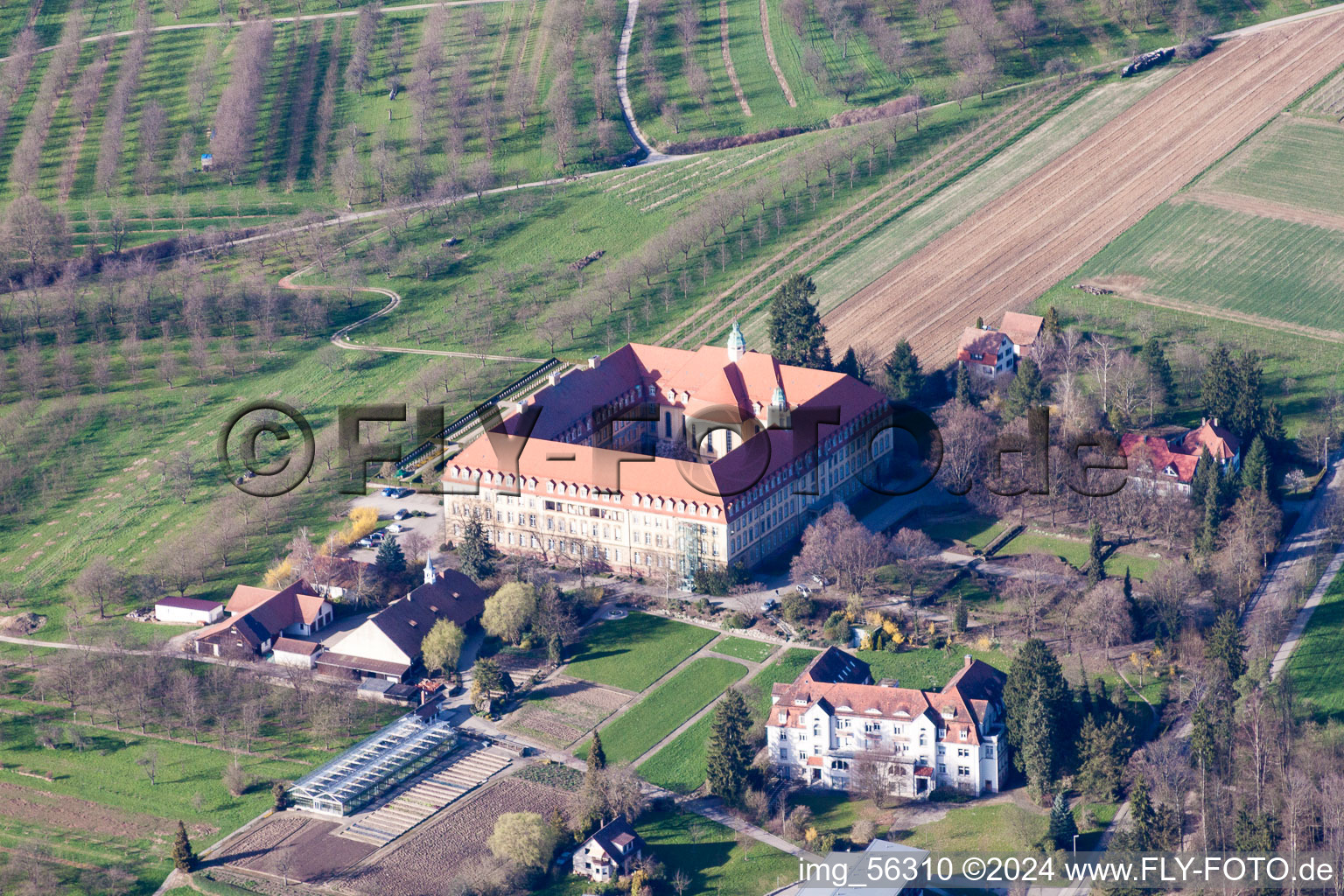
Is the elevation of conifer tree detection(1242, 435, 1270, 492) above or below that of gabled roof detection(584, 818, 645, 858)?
above

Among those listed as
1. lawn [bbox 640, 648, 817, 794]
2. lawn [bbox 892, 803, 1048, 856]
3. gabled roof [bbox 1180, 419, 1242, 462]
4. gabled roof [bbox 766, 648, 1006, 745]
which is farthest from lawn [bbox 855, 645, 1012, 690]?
gabled roof [bbox 1180, 419, 1242, 462]

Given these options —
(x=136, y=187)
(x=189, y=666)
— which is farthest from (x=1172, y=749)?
(x=136, y=187)

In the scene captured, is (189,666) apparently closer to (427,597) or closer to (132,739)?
(132,739)

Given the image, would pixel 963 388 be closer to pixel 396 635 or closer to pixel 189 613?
pixel 396 635

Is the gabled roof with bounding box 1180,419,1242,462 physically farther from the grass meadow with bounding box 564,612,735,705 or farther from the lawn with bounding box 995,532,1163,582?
the grass meadow with bounding box 564,612,735,705

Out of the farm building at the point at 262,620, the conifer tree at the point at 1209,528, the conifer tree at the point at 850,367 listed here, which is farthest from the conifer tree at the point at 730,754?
the conifer tree at the point at 850,367

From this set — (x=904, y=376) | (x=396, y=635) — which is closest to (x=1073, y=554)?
(x=904, y=376)

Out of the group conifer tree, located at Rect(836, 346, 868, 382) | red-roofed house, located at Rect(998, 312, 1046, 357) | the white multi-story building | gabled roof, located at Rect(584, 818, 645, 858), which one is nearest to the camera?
gabled roof, located at Rect(584, 818, 645, 858)
